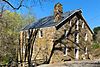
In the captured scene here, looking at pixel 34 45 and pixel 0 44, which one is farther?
pixel 34 45

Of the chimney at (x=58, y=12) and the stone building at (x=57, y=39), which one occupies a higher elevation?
the chimney at (x=58, y=12)

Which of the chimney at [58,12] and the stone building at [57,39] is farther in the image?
the chimney at [58,12]

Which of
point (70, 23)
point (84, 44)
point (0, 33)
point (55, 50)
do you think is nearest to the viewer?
point (0, 33)

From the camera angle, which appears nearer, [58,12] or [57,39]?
[57,39]

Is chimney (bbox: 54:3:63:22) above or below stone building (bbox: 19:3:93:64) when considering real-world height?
above

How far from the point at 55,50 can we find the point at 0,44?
9.35m

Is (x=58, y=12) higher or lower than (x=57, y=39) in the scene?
higher

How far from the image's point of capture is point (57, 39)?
4156cm

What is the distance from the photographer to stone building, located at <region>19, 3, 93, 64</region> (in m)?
41.5

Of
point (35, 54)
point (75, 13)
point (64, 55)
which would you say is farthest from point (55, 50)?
point (75, 13)

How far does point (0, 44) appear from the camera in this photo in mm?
36188

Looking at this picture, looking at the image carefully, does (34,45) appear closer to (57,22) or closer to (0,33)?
(57,22)

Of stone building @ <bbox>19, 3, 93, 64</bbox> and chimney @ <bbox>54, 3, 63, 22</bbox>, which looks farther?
chimney @ <bbox>54, 3, 63, 22</bbox>

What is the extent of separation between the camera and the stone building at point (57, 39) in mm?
41500
